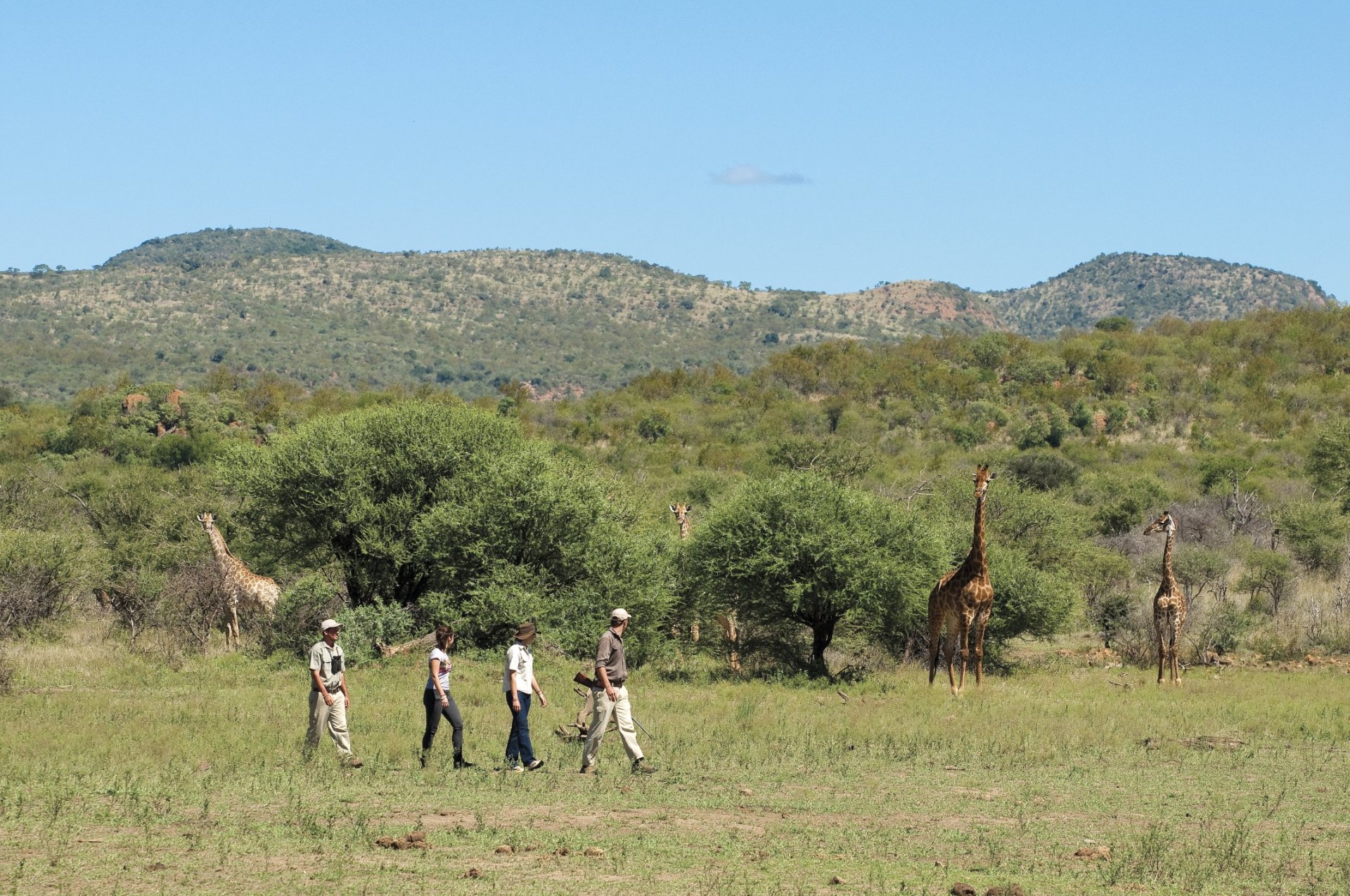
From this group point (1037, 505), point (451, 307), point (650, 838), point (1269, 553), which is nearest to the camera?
point (650, 838)

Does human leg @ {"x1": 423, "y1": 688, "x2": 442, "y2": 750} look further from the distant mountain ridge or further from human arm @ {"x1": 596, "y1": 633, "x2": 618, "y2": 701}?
the distant mountain ridge

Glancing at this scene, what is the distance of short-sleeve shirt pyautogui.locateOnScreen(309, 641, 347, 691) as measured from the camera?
14.0 meters

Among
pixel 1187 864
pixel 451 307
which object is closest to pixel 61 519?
pixel 1187 864

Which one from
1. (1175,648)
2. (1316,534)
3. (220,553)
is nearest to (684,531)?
(220,553)

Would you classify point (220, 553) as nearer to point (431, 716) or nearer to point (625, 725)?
point (431, 716)

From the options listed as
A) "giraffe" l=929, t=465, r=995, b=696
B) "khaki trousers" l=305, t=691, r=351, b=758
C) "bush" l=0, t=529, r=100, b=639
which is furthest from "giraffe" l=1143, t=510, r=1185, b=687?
"bush" l=0, t=529, r=100, b=639

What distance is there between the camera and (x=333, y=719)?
14242mm

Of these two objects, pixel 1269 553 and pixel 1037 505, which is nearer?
pixel 1037 505

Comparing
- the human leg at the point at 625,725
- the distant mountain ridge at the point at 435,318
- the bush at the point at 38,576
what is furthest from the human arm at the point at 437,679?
the distant mountain ridge at the point at 435,318

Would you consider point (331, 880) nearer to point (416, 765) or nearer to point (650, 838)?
point (650, 838)

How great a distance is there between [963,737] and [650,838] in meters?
6.70

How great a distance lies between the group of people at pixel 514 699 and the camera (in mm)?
13758

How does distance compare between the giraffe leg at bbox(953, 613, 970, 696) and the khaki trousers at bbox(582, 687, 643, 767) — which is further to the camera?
the giraffe leg at bbox(953, 613, 970, 696)

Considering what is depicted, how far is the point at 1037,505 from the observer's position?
33.6m
